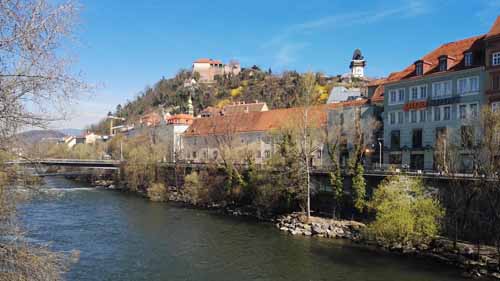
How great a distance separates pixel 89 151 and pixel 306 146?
54.6 m

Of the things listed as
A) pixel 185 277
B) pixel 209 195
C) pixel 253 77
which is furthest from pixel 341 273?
pixel 253 77

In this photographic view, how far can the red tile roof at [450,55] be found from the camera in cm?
2905

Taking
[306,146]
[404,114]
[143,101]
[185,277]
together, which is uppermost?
[143,101]

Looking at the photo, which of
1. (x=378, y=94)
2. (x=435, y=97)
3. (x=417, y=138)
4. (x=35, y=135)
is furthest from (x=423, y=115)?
(x=35, y=135)

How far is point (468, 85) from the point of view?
28.1m

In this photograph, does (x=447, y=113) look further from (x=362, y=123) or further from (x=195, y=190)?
(x=195, y=190)

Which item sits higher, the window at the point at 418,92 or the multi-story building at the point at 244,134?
the window at the point at 418,92

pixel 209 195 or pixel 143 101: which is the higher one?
pixel 143 101

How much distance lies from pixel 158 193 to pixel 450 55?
28857mm

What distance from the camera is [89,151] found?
7344 cm

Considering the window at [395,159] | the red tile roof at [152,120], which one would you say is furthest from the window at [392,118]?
the red tile roof at [152,120]

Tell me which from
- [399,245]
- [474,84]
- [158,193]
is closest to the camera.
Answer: [399,245]

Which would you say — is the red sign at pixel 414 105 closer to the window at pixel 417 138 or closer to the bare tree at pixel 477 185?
the window at pixel 417 138

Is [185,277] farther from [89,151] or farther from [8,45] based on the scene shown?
[89,151]
